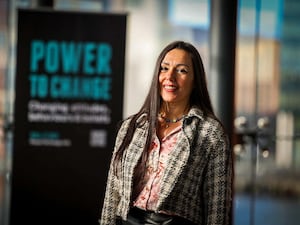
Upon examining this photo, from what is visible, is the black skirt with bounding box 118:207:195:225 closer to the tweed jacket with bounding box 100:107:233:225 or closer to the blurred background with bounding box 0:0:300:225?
the tweed jacket with bounding box 100:107:233:225

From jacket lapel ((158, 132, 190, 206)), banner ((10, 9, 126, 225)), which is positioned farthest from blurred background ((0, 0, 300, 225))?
jacket lapel ((158, 132, 190, 206))

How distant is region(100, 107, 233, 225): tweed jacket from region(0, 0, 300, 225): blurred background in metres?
3.97

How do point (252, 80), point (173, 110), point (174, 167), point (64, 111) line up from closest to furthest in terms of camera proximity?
point (174, 167) < point (173, 110) < point (64, 111) < point (252, 80)

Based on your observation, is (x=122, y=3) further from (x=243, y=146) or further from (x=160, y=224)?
(x=160, y=224)

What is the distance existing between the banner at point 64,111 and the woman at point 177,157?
2349 mm

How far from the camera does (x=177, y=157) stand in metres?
2.07

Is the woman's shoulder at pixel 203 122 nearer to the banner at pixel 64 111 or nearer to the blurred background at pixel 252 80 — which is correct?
the banner at pixel 64 111

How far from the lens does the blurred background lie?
630 cm

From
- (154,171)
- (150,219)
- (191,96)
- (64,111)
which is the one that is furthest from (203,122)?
(64,111)

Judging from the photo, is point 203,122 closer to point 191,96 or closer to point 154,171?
point 191,96

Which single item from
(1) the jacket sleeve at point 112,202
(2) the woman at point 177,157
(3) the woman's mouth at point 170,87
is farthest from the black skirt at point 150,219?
(3) the woman's mouth at point 170,87

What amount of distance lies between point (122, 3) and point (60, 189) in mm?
2775

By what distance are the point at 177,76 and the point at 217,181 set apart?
14.9 inches

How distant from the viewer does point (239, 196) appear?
6512 mm
